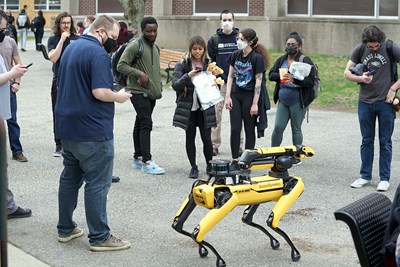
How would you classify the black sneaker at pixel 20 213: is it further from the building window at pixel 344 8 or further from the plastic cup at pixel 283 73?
the building window at pixel 344 8

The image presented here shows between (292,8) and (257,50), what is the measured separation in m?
17.2

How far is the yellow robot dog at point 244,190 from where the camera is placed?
6.01m

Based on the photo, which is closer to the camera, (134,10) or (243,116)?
(243,116)

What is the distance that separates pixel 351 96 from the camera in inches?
677

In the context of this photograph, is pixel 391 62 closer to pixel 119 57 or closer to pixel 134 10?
pixel 119 57

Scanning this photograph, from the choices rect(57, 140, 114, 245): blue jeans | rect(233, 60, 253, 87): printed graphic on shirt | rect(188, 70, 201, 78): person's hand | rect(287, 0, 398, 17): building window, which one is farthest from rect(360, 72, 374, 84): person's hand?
rect(287, 0, 398, 17): building window

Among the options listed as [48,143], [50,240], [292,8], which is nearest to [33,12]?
[292,8]

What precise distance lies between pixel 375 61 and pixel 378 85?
25cm

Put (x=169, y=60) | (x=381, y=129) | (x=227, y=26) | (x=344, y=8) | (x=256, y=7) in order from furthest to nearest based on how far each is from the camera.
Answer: (x=256, y=7), (x=344, y=8), (x=169, y=60), (x=227, y=26), (x=381, y=129)

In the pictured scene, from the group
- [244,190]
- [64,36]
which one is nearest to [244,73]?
[64,36]

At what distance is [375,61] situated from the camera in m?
8.69

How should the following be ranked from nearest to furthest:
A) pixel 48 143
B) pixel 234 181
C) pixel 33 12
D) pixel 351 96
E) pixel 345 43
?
pixel 234 181, pixel 48 143, pixel 351 96, pixel 345 43, pixel 33 12

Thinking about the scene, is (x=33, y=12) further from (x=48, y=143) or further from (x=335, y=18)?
(x=48, y=143)

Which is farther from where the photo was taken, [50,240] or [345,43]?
[345,43]
